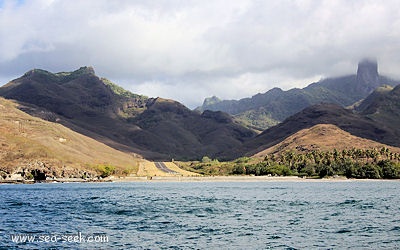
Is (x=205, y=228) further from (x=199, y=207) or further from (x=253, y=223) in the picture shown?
(x=199, y=207)

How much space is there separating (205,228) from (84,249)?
81.1ft

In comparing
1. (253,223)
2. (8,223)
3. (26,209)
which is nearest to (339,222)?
(253,223)

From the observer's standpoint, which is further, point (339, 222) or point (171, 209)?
point (171, 209)

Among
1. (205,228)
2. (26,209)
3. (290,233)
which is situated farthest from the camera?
(26,209)

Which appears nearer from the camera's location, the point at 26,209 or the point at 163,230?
the point at 163,230

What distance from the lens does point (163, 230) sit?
242ft

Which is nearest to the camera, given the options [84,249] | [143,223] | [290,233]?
[84,249]

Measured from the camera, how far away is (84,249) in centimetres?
5638

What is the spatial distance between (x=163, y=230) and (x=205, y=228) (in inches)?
273

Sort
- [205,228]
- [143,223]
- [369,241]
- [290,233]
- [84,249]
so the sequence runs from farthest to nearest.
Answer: [143,223]
[205,228]
[290,233]
[369,241]
[84,249]

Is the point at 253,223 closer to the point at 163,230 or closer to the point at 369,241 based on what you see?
the point at 163,230

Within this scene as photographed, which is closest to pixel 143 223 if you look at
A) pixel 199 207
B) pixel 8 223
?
pixel 8 223

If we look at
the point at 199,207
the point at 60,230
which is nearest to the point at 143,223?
the point at 60,230

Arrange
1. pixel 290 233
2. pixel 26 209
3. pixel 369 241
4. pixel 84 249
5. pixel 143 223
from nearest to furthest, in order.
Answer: pixel 84 249 < pixel 369 241 < pixel 290 233 < pixel 143 223 < pixel 26 209
